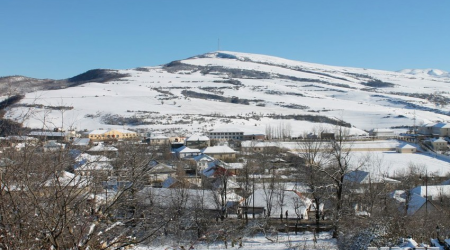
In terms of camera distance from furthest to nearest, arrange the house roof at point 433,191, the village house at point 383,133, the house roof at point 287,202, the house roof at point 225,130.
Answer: the house roof at point 225,130
the village house at point 383,133
the house roof at point 433,191
the house roof at point 287,202

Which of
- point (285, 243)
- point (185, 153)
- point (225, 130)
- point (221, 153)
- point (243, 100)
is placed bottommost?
point (185, 153)

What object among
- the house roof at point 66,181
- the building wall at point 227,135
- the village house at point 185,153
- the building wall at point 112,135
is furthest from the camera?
the building wall at point 227,135

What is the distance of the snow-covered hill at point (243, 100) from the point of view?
68.7 meters

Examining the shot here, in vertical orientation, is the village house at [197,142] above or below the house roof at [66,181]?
below

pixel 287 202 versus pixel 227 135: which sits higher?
pixel 287 202

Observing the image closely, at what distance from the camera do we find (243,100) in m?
100

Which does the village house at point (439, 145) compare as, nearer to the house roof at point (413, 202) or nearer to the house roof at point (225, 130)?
the house roof at point (225, 130)

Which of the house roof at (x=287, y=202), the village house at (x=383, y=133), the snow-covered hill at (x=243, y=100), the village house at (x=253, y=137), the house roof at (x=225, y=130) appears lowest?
the village house at (x=383, y=133)

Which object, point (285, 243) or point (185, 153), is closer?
point (285, 243)

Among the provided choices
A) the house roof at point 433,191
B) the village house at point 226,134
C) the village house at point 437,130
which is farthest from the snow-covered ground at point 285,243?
the village house at point 437,130

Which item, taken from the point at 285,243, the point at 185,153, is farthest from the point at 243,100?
the point at 285,243

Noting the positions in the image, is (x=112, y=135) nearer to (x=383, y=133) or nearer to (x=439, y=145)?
(x=383, y=133)

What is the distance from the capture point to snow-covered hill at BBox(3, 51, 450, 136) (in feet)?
225

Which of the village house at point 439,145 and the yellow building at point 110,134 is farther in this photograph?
the yellow building at point 110,134
